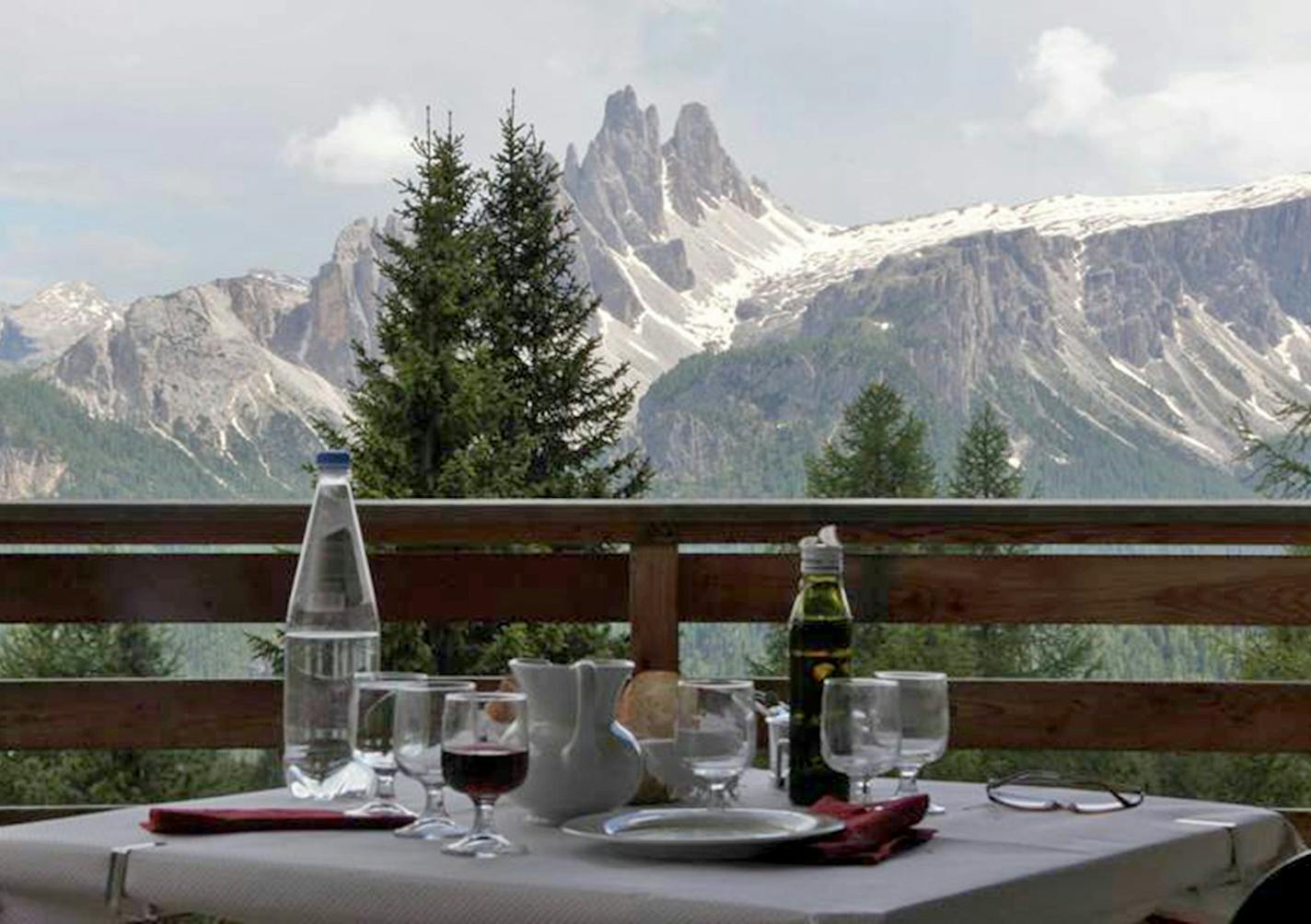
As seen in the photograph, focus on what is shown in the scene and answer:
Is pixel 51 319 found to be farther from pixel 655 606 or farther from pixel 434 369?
pixel 655 606

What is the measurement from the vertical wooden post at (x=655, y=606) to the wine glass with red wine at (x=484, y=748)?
51.2 inches

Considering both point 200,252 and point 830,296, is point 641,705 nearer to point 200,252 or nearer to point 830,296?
point 830,296

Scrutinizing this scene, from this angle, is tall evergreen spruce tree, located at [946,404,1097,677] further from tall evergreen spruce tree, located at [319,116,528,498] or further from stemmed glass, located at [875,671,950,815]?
stemmed glass, located at [875,671,950,815]

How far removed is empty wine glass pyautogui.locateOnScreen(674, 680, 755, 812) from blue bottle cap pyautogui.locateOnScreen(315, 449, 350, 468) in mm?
313

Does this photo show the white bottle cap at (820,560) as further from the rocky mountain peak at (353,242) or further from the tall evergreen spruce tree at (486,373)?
the rocky mountain peak at (353,242)

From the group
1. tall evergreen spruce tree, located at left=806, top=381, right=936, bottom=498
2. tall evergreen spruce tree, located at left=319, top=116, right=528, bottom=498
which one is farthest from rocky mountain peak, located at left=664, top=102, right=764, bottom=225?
tall evergreen spruce tree, located at left=319, top=116, right=528, bottom=498

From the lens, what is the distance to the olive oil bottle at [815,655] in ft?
4.54

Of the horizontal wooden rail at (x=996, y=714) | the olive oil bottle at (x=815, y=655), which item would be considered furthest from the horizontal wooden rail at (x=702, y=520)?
the olive oil bottle at (x=815, y=655)

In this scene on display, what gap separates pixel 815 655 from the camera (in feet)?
4.55

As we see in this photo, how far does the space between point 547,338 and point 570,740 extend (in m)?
24.5

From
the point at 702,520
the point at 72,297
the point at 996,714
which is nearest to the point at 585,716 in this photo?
the point at 702,520

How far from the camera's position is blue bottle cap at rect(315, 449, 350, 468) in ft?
4.62

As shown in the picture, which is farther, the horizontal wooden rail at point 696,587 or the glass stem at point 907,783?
the horizontal wooden rail at point 696,587

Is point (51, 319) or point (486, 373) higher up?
point (51, 319)
